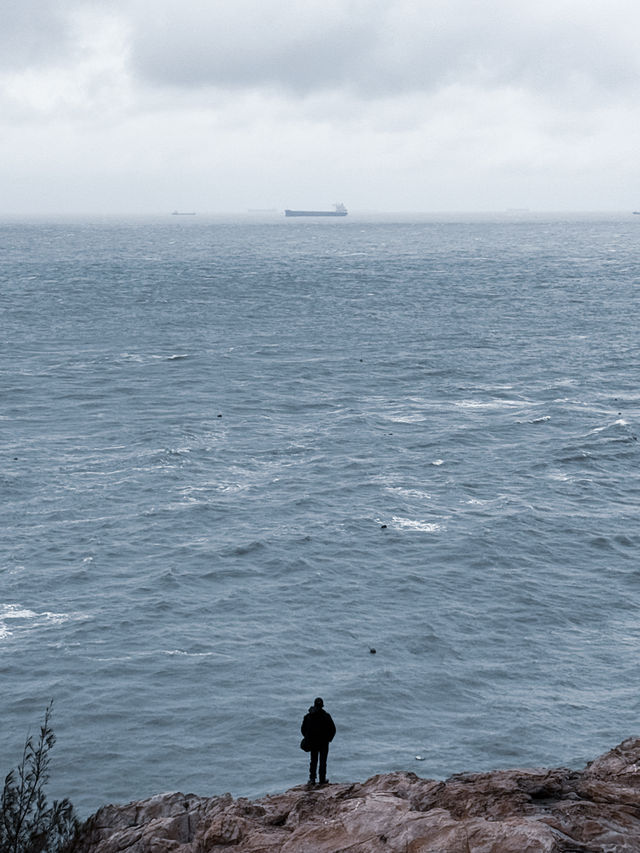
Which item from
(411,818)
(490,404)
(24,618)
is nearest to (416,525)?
(24,618)

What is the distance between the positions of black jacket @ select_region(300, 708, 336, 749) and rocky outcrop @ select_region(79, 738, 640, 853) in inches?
43.7

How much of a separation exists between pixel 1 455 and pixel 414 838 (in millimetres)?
Answer: 55589

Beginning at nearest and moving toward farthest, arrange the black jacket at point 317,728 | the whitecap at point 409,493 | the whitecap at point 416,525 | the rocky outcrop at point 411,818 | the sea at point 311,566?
the rocky outcrop at point 411,818, the black jacket at point 317,728, the sea at point 311,566, the whitecap at point 416,525, the whitecap at point 409,493

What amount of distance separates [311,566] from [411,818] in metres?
31.8

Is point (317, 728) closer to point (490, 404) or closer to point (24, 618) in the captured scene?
point (24, 618)

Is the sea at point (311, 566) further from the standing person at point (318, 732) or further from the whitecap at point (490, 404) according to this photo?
the standing person at point (318, 732)

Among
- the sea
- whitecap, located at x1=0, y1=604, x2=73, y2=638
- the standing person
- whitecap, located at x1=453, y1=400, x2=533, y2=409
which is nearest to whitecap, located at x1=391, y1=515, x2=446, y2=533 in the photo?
the sea

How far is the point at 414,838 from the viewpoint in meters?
17.9

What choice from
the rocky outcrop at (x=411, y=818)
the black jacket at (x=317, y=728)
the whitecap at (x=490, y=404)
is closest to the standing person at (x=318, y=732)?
the black jacket at (x=317, y=728)

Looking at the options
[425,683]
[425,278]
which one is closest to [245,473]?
[425,683]

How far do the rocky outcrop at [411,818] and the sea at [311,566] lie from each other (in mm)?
10485

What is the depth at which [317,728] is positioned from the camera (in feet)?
77.7

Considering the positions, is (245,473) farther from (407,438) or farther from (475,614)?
(475,614)

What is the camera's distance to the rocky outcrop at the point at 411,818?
1748 centimetres
